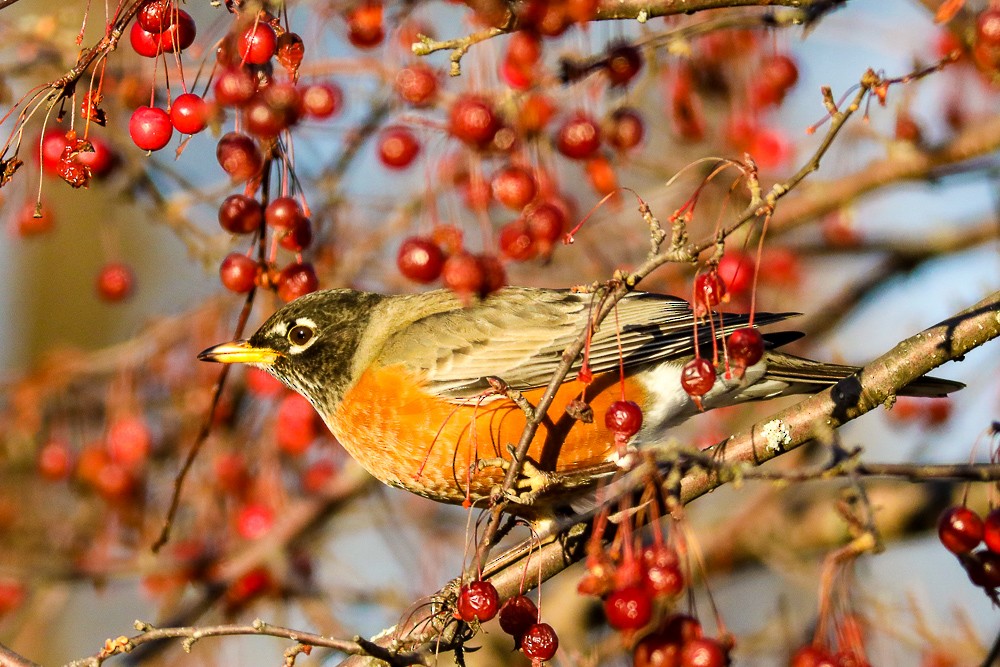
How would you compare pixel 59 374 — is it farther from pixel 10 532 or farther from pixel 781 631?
pixel 781 631

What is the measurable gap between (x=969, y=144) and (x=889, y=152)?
0.29 meters

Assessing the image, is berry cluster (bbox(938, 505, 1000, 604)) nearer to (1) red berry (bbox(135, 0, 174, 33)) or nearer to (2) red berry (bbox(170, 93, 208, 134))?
(2) red berry (bbox(170, 93, 208, 134))

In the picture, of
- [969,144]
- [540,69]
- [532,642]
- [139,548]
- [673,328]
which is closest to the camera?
[532,642]

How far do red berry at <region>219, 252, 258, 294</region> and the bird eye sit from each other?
0.97 metres

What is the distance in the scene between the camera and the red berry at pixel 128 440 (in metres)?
4.18

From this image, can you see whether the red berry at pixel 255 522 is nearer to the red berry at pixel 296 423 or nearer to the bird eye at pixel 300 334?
the red berry at pixel 296 423

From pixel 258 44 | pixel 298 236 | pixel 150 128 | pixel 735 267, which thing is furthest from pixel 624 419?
pixel 735 267

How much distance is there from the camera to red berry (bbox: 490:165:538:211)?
2582 mm

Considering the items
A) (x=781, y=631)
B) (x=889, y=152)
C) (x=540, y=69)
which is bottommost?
(x=781, y=631)

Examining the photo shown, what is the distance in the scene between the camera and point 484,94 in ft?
8.84

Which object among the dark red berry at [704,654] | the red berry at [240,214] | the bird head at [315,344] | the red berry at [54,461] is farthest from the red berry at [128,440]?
the dark red berry at [704,654]

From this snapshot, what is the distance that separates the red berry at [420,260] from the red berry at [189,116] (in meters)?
0.55

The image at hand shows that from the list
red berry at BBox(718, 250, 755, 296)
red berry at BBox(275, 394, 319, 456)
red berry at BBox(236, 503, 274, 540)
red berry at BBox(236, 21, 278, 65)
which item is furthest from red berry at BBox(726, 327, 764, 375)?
red berry at BBox(236, 503, 274, 540)

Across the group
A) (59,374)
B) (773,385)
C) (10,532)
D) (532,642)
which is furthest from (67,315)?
(532,642)
